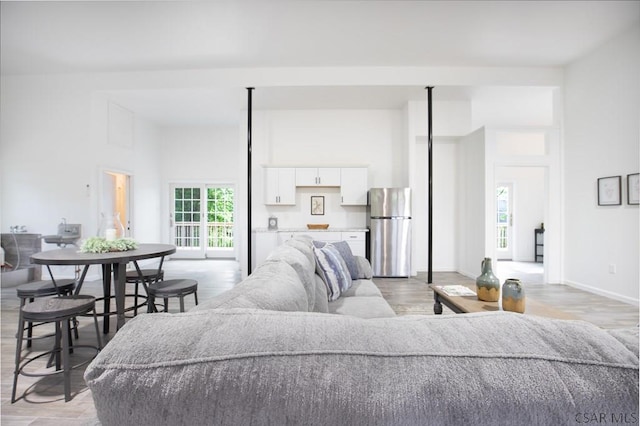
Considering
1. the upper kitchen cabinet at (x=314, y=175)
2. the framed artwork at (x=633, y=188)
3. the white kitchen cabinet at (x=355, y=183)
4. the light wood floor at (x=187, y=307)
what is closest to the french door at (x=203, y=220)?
the light wood floor at (x=187, y=307)

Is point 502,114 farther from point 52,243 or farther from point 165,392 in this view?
point 52,243

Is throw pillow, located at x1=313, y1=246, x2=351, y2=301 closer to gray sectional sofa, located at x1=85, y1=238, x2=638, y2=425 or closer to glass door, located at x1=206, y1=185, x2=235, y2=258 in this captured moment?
gray sectional sofa, located at x1=85, y1=238, x2=638, y2=425

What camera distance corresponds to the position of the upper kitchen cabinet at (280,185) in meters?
5.77

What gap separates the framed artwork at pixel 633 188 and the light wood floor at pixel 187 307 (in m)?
1.29

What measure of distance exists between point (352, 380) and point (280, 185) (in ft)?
17.7

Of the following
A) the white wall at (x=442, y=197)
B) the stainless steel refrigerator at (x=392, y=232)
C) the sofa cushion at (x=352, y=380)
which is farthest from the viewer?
the white wall at (x=442, y=197)

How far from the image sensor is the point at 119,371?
1.60 ft

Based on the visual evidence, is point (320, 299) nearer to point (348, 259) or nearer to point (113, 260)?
point (348, 259)

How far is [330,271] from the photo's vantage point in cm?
242

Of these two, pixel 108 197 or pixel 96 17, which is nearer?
pixel 96 17

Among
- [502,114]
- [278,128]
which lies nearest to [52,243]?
[278,128]

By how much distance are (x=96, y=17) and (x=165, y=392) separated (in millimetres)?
4651

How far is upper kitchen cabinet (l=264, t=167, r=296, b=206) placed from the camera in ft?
18.9

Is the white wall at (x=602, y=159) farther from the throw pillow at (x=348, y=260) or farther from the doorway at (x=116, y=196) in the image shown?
the doorway at (x=116, y=196)
